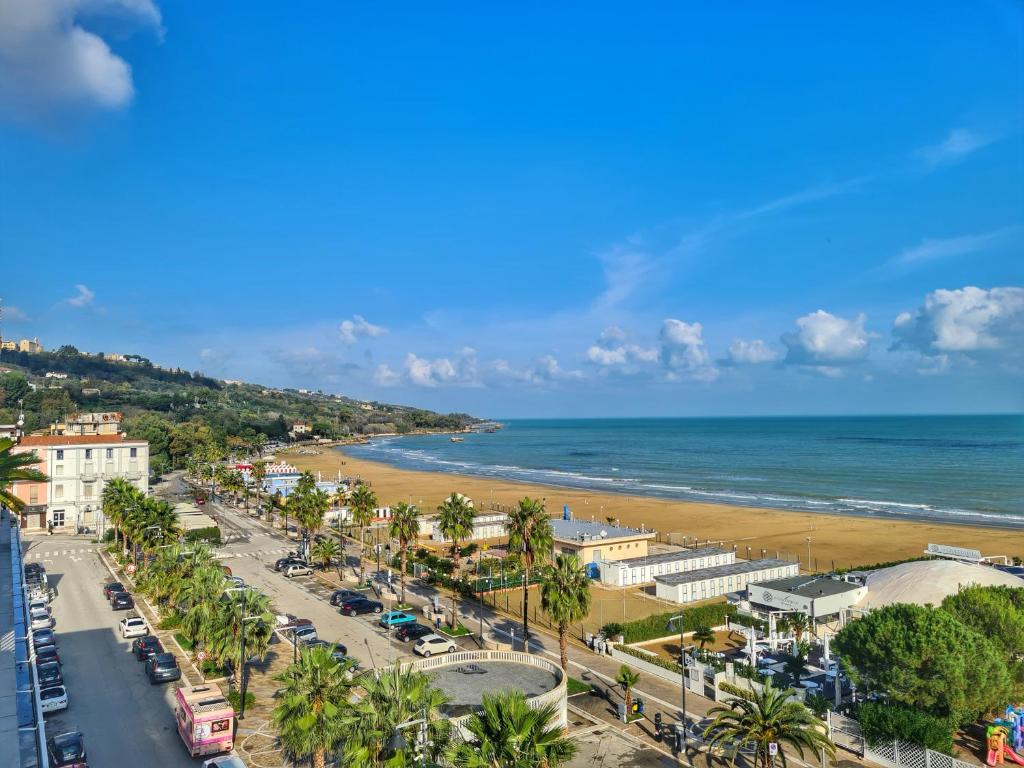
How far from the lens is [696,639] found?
127ft

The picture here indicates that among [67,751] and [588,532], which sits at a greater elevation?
[588,532]

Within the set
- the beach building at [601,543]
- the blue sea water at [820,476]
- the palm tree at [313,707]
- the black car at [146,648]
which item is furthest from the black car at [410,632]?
the blue sea water at [820,476]

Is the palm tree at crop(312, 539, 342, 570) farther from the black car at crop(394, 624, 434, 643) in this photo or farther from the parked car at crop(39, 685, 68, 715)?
the parked car at crop(39, 685, 68, 715)

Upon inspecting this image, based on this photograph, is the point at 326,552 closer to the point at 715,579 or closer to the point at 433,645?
the point at 433,645

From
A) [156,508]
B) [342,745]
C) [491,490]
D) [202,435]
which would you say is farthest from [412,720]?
[202,435]

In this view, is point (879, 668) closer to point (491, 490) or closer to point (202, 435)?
point (491, 490)

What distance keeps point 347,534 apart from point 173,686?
4520 centimetres

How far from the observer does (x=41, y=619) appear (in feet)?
127

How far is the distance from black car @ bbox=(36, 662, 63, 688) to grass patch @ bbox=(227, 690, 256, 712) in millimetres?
7508

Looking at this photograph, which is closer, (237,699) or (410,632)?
(237,699)

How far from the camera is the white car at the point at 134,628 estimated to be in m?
38.3

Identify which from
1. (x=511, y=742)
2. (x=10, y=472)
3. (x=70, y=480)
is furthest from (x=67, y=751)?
(x=70, y=480)

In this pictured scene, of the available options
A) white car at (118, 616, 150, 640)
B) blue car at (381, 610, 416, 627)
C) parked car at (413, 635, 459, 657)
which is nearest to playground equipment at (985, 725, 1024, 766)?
parked car at (413, 635, 459, 657)

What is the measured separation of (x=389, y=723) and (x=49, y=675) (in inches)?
866
